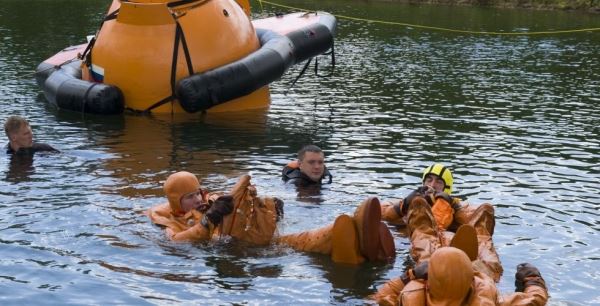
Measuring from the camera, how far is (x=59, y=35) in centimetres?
3403

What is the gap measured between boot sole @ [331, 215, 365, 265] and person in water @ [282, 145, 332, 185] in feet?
10.9

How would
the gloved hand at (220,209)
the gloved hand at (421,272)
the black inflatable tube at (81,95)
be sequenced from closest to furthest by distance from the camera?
the gloved hand at (421,272) < the gloved hand at (220,209) < the black inflatable tube at (81,95)

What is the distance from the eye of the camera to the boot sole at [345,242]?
998 centimetres

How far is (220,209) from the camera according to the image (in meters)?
10.6

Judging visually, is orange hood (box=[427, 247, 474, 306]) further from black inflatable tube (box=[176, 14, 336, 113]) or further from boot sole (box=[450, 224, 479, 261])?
black inflatable tube (box=[176, 14, 336, 113])

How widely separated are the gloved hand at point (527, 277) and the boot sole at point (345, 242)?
1.70 meters

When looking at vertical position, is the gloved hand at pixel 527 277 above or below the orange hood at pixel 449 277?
below

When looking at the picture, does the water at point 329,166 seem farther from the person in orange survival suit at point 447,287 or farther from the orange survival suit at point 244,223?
the person in orange survival suit at point 447,287

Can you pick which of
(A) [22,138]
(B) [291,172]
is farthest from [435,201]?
(A) [22,138]

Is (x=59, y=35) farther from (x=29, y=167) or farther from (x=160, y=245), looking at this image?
(x=160, y=245)

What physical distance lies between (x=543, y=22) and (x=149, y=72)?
2732 centimetres

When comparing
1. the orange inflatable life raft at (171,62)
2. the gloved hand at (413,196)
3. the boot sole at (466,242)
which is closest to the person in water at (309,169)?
the gloved hand at (413,196)

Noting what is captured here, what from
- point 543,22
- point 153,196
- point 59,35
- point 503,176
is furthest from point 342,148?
point 543,22

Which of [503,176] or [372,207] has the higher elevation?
[372,207]
